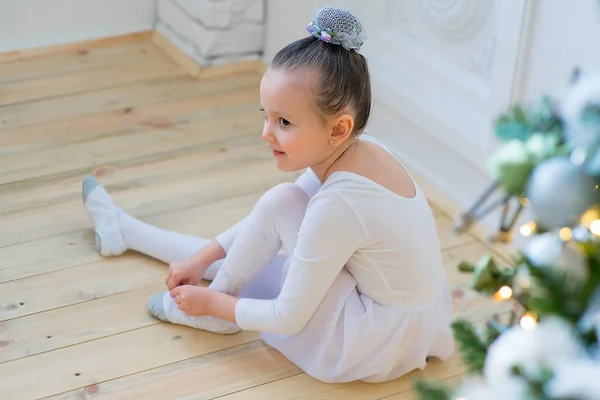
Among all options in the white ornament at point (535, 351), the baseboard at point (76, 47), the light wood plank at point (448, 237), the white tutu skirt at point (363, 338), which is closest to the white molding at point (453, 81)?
the light wood plank at point (448, 237)

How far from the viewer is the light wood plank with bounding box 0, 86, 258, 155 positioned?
2299 mm

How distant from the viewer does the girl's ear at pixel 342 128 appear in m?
1.41

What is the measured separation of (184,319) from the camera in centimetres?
167

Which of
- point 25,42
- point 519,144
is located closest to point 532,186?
point 519,144

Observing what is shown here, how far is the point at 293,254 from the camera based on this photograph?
1487mm

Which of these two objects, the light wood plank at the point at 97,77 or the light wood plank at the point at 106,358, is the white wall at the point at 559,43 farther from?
the light wood plank at the point at 97,77

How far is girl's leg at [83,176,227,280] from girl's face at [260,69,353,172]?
46cm

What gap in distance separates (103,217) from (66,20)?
3.74 ft

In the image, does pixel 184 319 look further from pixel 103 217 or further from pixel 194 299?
pixel 103 217

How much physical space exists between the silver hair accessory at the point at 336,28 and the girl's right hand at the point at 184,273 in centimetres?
55

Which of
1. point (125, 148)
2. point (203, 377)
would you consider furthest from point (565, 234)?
point (125, 148)

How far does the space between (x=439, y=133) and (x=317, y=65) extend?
0.75 m

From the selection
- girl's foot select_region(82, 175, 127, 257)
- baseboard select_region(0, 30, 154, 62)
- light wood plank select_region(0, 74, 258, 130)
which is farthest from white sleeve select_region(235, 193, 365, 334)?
baseboard select_region(0, 30, 154, 62)

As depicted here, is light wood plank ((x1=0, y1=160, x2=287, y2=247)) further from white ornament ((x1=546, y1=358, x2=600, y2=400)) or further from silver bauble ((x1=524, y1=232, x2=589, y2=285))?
white ornament ((x1=546, y1=358, x2=600, y2=400))
